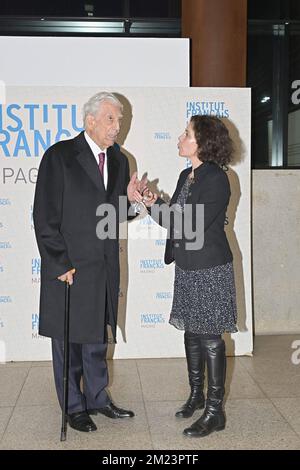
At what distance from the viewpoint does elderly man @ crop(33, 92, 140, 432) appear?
2.81 m

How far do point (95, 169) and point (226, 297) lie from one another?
909mm

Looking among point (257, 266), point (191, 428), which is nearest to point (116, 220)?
point (191, 428)

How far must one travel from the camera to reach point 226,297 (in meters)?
2.85

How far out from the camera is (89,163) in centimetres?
288

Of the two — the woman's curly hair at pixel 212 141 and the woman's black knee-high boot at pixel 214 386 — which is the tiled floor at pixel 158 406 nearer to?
the woman's black knee-high boot at pixel 214 386

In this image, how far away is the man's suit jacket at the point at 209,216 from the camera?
9.16ft

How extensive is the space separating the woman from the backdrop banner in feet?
3.97

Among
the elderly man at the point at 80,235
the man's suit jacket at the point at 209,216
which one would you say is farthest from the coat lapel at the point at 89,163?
the man's suit jacket at the point at 209,216

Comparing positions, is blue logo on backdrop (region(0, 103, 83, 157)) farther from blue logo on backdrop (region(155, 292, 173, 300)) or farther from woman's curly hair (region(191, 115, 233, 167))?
woman's curly hair (region(191, 115, 233, 167))

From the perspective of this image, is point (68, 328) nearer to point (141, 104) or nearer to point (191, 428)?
point (191, 428)

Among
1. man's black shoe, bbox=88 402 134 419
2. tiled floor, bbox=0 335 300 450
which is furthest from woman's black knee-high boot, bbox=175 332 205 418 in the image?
man's black shoe, bbox=88 402 134 419

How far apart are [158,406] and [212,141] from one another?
152cm

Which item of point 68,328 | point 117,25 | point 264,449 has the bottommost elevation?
point 264,449

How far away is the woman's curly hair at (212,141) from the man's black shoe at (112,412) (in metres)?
1.39
